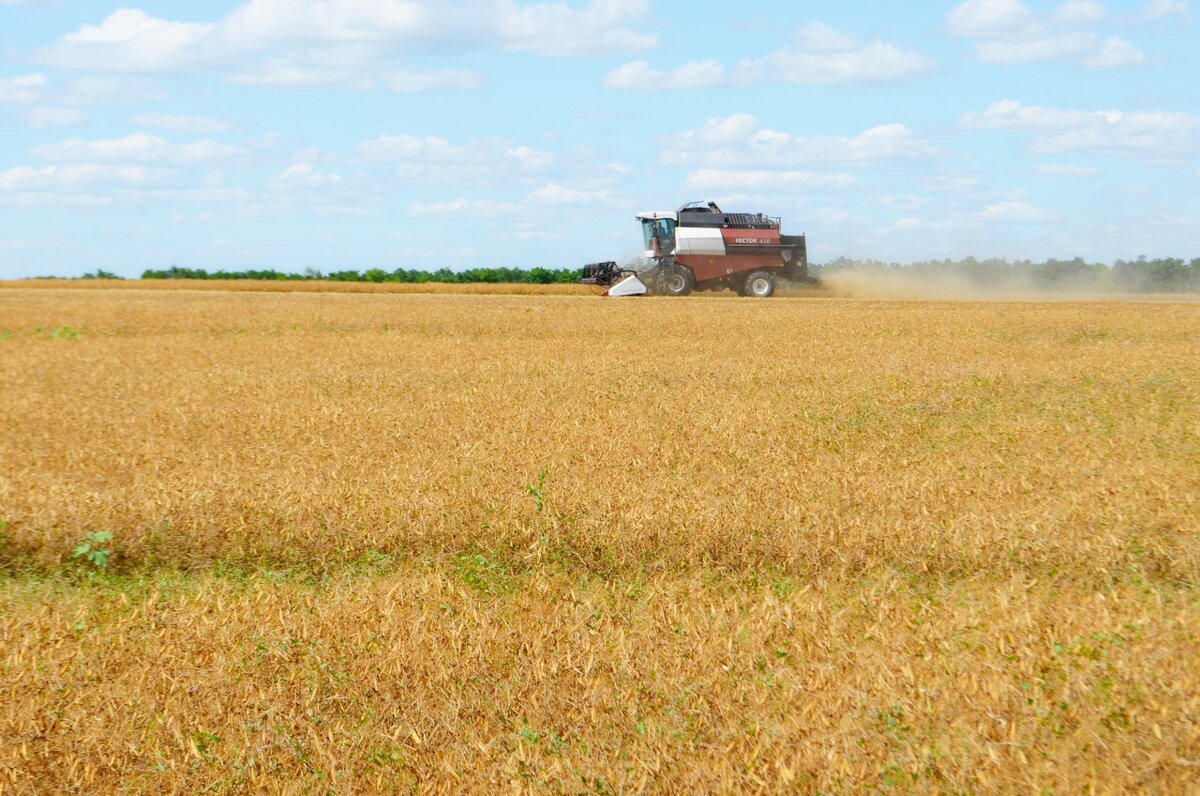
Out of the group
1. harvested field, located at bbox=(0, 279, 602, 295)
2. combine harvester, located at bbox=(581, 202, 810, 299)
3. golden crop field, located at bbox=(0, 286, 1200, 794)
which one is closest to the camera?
golden crop field, located at bbox=(0, 286, 1200, 794)

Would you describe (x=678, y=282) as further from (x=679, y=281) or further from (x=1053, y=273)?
(x=1053, y=273)

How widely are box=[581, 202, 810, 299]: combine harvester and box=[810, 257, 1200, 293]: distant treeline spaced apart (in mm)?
6798

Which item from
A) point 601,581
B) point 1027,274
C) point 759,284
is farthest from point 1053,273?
point 601,581

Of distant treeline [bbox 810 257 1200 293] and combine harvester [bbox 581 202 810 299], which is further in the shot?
distant treeline [bbox 810 257 1200 293]

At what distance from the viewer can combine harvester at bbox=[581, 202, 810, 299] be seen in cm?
3931

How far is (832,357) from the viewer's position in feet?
56.0

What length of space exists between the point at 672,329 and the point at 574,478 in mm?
15071

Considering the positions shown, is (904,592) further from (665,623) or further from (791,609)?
(665,623)

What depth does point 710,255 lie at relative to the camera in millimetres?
39344

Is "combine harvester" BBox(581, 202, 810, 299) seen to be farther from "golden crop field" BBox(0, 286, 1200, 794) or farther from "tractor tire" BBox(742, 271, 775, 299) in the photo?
"golden crop field" BBox(0, 286, 1200, 794)

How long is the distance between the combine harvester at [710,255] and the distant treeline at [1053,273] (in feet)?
22.3

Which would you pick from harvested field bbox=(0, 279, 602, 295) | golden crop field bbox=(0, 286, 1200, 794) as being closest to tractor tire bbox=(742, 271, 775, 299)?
harvested field bbox=(0, 279, 602, 295)

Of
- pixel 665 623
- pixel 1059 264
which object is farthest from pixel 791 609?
pixel 1059 264

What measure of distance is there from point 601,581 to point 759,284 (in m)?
33.8
